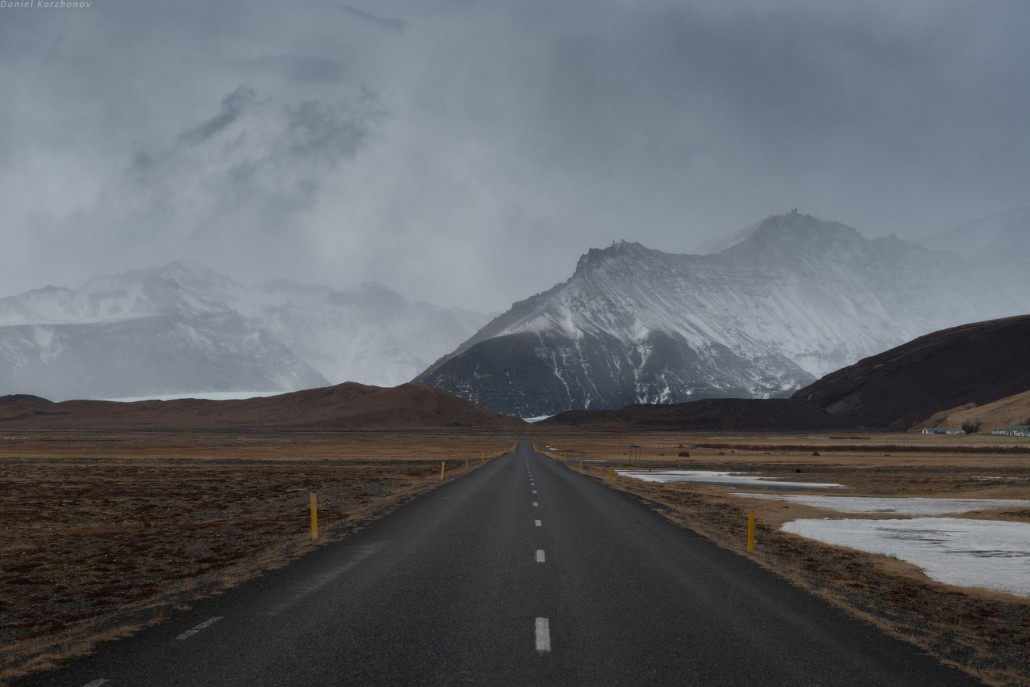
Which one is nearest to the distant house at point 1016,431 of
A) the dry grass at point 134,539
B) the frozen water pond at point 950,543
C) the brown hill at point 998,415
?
the brown hill at point 998,415

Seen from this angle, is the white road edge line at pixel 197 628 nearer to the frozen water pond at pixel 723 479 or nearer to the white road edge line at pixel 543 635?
the white road edge line at pixel 543 635

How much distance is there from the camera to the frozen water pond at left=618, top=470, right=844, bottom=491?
166 feet

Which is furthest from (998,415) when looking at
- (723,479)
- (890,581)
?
(890,581)

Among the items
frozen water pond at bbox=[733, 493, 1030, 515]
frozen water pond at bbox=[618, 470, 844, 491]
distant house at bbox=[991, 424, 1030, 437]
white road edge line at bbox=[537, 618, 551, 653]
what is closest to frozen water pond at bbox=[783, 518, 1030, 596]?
frozen water pond at bbox=[733, 493, 1030, 515]

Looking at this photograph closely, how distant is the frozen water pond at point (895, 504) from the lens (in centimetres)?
3500

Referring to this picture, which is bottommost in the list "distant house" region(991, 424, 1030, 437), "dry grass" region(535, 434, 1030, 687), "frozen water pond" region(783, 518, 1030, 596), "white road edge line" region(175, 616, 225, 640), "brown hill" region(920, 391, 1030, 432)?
"frozen water pond" region(783, 518, 1030, 596)

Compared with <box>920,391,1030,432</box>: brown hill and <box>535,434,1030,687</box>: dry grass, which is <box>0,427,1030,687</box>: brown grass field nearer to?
<box>535,434,1030,687</box>: dry grass

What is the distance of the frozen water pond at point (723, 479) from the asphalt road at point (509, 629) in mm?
33389

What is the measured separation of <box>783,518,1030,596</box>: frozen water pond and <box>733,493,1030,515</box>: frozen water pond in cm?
388

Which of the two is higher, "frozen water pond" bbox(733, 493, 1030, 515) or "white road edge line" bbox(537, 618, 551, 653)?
"white road edge line" bbox(537, 618, 551, 653)

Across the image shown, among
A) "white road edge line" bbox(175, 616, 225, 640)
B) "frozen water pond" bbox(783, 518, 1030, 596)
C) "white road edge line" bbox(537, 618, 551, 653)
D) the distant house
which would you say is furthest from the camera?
the distant house

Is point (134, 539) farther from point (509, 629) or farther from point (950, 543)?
point (950, 543)

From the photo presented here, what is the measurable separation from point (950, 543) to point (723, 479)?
3202 centimetres

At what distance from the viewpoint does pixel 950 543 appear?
24391mm
